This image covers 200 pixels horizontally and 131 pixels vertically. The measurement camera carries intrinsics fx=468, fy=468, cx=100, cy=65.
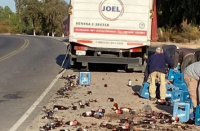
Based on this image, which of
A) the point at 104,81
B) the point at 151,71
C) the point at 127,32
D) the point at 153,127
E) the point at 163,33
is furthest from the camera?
the point at 163,33

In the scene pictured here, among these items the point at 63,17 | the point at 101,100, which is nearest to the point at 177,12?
the point at 101,100

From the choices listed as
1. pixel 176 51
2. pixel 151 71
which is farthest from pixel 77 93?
pixel 176 51

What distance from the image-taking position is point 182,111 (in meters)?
9.66

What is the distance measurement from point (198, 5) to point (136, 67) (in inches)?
370

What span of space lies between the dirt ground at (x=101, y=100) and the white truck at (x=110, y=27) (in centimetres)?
103

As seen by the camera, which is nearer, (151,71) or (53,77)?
(151,71)

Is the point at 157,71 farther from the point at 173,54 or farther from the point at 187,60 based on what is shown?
the point at 173,54

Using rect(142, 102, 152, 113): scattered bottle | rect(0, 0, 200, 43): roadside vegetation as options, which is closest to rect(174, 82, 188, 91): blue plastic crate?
rect(142, 102, 152, 113): scattered bottle

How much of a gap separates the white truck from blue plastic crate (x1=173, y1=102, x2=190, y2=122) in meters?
8.53

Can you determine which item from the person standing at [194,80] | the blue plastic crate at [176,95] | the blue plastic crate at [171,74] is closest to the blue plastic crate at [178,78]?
the blue plastic crate at [171,74]

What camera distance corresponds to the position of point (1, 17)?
563 ft

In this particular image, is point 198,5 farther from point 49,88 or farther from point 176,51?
point 49,88

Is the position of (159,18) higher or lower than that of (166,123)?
higher

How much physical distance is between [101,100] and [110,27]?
Result: 629 centimetres
